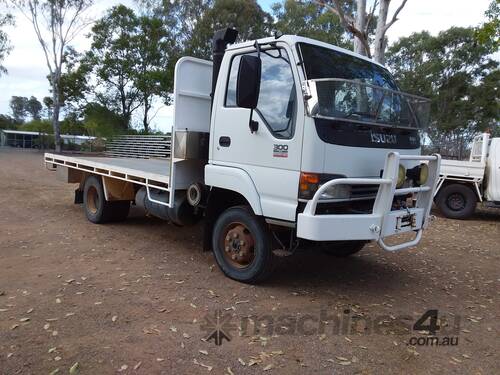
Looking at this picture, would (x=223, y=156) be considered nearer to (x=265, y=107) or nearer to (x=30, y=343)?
(x=265, y=107)

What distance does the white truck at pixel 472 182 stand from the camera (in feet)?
31.1

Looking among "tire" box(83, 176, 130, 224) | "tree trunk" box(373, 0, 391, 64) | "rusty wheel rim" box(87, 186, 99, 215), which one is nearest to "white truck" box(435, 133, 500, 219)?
"tree trunk" box(373, 0, 391, 64)

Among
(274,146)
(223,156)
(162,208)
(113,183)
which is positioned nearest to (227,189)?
(223,156)

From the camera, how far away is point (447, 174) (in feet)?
32.8

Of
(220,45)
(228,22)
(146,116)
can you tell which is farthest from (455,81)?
(220,45)

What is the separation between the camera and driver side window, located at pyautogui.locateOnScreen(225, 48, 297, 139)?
3.90 metres

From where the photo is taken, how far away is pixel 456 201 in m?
10.1

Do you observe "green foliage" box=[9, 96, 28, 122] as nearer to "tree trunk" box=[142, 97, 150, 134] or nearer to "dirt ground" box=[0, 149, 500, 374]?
"tree trunk" box=[142, 97, 150, 134]

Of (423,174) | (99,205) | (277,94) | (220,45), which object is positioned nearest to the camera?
(277,94)

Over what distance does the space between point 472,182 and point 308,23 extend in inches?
727

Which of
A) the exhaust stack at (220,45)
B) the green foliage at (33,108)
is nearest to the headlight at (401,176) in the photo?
the exhaust stack at (220,45)

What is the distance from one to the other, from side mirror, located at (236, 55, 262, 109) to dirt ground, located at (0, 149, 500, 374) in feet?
6.35

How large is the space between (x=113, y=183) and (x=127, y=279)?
2532 mm

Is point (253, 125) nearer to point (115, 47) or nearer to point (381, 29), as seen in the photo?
point (381, 29)
